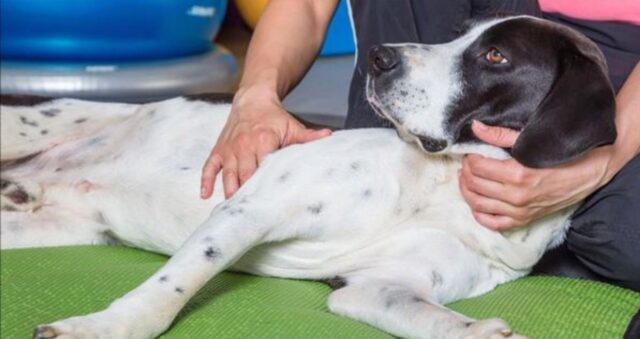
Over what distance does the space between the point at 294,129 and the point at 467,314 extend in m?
0.57

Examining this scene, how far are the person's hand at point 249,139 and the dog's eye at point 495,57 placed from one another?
40 centimetres

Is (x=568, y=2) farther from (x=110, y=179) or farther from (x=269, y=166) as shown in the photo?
(x=110, y=179)

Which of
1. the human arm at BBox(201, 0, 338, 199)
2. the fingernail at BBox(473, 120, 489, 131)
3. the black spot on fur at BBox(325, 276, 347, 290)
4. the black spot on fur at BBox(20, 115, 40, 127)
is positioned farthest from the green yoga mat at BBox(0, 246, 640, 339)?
the black spot on fur at BBox(20, 115, 40, 127)

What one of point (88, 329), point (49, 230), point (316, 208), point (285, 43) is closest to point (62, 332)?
point (88, 329)

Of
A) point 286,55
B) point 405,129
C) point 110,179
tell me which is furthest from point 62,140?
point 405,129

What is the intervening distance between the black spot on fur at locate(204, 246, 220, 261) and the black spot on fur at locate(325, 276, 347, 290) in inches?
12.1

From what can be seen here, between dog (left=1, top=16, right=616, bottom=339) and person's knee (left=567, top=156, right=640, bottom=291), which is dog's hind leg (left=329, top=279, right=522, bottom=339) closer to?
dog (left=1, top=16, right=616, bottom=339)

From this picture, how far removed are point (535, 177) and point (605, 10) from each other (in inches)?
24.5

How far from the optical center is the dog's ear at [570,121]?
1.75 meters

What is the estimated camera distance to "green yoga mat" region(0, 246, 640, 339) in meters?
1.78

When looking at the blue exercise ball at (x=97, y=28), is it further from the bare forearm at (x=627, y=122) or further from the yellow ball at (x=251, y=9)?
the bare forearm at (x=627, y=122)

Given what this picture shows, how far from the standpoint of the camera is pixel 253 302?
74.7 inches

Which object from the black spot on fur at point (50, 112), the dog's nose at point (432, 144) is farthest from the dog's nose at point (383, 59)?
the black spot on fur at point (50, 112)

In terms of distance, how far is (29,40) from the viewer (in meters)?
4.09
